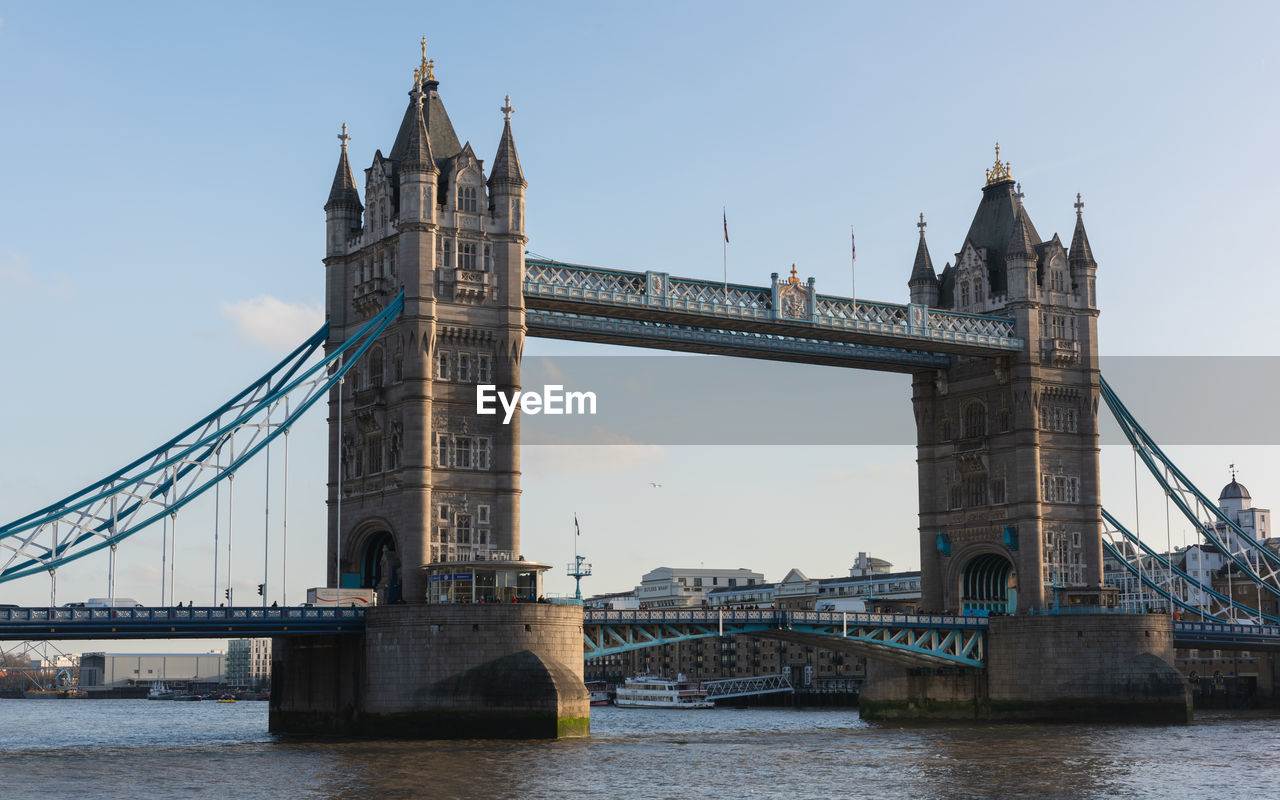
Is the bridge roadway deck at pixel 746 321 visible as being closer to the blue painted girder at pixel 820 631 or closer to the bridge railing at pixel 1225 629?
the blue painted girder at pixel 820 631

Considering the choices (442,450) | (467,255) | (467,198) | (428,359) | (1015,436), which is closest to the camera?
(428,359)

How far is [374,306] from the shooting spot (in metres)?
86.4

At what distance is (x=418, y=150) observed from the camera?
84.7 meters

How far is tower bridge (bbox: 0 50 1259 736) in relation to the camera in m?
77.3

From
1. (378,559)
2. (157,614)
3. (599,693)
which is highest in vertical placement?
(378,559)

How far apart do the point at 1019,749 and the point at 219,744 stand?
37970mm

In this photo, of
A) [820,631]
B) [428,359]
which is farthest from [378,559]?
[820,631]

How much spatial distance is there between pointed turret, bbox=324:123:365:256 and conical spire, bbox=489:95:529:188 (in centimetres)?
824

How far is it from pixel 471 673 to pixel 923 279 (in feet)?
161

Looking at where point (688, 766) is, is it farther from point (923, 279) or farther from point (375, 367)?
point (923, 279)

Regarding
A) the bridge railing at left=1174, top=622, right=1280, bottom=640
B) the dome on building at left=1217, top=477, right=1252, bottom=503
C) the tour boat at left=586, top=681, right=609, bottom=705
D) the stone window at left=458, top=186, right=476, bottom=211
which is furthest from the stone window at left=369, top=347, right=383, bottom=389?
the dome on building at left=1217, top=477, right=1252, bottom=503

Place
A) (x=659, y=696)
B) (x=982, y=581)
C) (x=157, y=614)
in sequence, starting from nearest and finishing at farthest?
(x=157, y=614), (x=982, y=581), (x=659, y=696)

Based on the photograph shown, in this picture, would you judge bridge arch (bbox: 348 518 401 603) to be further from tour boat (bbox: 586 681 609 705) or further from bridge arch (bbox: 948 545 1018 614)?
tour boat (bbox: 586 681 609 705)

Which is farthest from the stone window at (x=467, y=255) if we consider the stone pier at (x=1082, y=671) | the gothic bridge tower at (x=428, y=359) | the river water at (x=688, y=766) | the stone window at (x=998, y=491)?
the stone window at (x=998, y=491)
